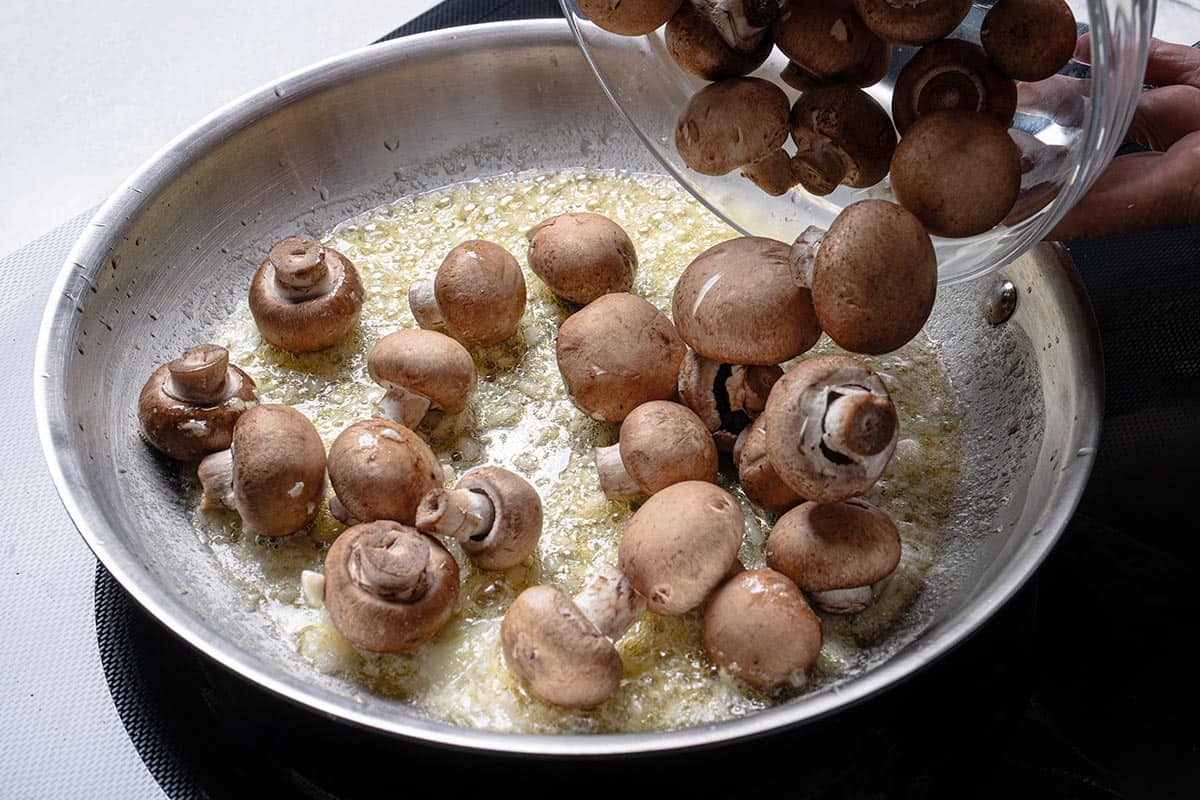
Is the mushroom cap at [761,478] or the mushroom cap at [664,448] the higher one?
the mushroom cap at [664,448]

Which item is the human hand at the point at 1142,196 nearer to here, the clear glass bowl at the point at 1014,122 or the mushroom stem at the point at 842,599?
the clear glass bowl at the point at 1014,122

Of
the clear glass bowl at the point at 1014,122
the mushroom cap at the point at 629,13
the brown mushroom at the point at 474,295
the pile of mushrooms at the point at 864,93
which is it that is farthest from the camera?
the brown mushroom at the point at 474,295

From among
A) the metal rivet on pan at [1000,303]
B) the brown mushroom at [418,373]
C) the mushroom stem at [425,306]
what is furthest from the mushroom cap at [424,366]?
the metal rivet on pan at [1000,303]

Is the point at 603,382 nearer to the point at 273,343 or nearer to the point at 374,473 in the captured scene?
the point at 374,473

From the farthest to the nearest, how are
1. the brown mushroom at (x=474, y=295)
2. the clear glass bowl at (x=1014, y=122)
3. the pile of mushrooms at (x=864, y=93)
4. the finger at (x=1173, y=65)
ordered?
1. the finger at (x=1173, y=65)
2. the brown mushroom at (x=474, y=295)
3. the pile of mushrooms at (x=864, y=93)
4. the clear glass bowl at (x=1014, y=122)

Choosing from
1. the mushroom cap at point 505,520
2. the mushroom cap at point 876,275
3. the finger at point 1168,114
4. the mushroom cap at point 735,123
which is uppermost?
the mushroom cap at point 735,123

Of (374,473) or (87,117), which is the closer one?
(374,473)

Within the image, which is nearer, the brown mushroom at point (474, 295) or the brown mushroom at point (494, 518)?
the brown mushroom at point (494, 518)

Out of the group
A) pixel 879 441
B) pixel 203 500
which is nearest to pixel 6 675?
pixel 203 500
